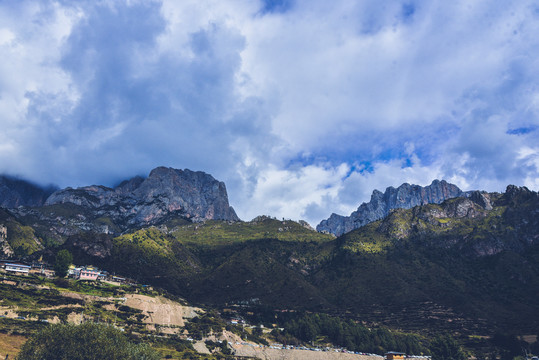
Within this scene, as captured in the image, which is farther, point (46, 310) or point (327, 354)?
point (327, 354)

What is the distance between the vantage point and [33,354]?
9356 cm

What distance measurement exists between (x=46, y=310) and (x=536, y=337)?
226302 mm

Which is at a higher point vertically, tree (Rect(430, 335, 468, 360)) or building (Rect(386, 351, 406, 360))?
tree (Rect(430, 335, 468, 360))

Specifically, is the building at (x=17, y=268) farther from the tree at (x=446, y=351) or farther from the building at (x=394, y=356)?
the tree at (x=446, y=351)

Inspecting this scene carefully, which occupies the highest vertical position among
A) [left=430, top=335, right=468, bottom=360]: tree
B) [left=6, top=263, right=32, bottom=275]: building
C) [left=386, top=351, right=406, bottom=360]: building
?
[left=6, top=263, right=32, bottom=275]: building

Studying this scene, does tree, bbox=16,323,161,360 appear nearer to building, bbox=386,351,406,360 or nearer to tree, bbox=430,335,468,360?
building, bbox=386,351,406,360

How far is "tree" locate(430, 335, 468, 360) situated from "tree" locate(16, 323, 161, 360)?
133 metres

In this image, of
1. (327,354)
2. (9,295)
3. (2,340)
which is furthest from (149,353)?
(327,354)

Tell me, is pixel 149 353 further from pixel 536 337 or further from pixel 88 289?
pixel 536 337

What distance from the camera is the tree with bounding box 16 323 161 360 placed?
9494 cm

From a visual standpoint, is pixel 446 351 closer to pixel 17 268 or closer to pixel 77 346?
pixel 77 346

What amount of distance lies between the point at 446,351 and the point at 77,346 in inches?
6113

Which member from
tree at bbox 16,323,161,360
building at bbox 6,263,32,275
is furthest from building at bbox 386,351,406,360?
building at bbox 6,263,32,275

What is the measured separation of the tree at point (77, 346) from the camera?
311ft
